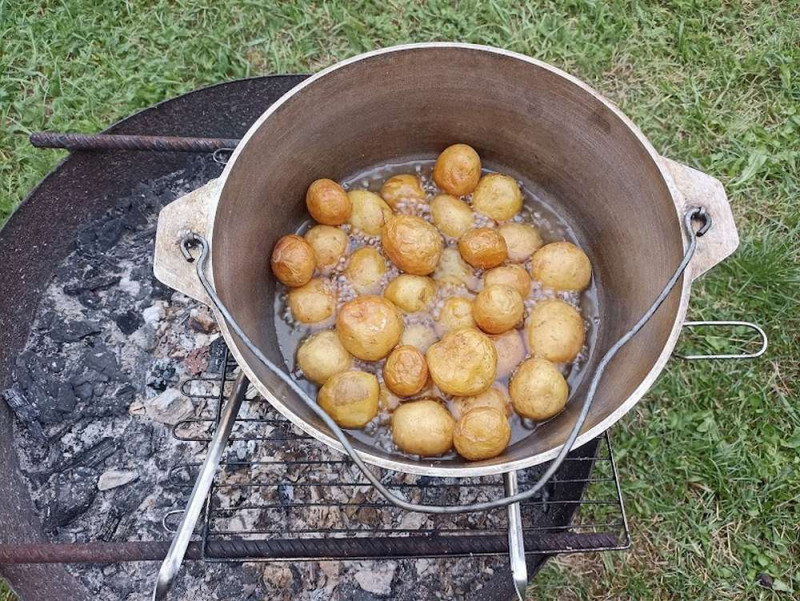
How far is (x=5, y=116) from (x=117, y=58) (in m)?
0.61

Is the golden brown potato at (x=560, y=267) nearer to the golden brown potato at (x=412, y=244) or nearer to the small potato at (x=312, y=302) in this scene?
the golden brown potato at (x=412, y=244)

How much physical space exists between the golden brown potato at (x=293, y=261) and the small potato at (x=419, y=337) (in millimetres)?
385

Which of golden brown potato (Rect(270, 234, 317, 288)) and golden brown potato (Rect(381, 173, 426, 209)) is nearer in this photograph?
golden brown potato (Rect(270, 234, 317, 288))

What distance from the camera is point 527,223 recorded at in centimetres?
240

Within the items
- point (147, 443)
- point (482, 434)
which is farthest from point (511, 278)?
point (147, 443)

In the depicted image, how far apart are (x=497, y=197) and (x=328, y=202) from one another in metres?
0.60

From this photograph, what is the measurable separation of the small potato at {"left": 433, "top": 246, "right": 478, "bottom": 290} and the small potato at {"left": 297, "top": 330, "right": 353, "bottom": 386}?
16.9 inches

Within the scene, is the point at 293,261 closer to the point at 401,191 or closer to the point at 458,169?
the point at 401,191

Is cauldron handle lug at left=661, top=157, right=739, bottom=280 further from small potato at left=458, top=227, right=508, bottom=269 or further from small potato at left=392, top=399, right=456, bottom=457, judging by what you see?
small potato at left=392, top=399, right=456, bottom=457

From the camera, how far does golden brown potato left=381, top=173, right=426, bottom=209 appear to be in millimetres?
2303

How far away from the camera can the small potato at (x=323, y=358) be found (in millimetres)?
1981

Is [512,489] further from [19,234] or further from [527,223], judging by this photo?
[19,234]

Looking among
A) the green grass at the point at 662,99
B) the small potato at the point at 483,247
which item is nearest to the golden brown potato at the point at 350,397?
the small potato at the point at 483,247

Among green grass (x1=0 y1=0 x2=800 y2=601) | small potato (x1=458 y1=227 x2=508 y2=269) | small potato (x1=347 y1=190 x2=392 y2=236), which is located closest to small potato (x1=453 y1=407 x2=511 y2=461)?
small potato (x1=458 y1=227 x2=508 y2=269)
